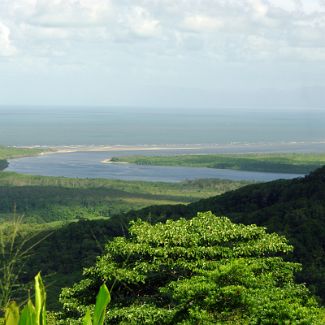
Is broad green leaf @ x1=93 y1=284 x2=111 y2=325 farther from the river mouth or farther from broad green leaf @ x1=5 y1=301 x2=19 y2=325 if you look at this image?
the river mouth

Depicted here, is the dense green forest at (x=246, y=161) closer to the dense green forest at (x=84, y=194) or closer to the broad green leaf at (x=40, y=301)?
the dense green forest at (x=84, y=194)

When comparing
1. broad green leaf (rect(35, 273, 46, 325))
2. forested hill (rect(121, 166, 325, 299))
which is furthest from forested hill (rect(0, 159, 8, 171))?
broad green leaf (rect(35, 273, 46, 325))

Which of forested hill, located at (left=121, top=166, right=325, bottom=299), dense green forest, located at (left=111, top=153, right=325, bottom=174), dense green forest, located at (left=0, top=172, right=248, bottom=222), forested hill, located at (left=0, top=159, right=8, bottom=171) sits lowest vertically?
dense green forest, located at (left=0, top=172, right=248, bottom=222)

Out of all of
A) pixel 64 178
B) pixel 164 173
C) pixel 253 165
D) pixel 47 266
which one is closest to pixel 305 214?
pixel 47 266

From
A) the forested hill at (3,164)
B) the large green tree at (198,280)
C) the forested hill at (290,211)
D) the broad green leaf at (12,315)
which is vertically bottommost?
the forested hill at (3,164)

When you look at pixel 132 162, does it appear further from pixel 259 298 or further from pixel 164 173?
pixel 259 298

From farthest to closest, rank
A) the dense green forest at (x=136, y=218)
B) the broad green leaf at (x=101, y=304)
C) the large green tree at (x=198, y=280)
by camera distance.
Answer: the dense green forest at (x=136, y=218) → the large green tree at (x=198, y=280) → the broad green leaf at (x=101, y=304)

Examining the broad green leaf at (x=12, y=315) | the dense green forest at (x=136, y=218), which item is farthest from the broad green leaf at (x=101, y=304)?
the dense green forest at (x=136, y=218)
